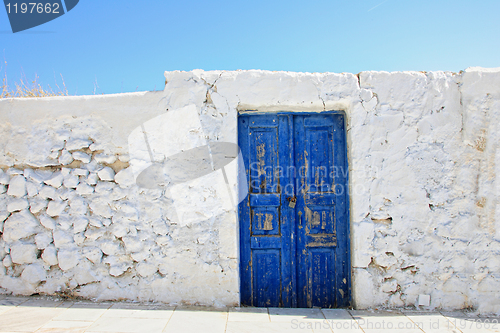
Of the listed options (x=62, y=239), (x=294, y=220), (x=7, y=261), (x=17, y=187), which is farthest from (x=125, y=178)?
(x=294, y=220)

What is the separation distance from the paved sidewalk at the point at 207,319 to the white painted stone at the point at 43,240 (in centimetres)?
48

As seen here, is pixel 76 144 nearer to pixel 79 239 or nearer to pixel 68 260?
pixel 79 239

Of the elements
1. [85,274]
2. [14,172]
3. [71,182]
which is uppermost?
[14,172]

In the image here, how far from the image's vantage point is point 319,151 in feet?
9.07

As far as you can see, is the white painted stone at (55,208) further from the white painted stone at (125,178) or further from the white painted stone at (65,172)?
the white painted stone at (125,178)

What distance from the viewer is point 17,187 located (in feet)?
8.83

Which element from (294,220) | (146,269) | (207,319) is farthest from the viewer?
(294,220)

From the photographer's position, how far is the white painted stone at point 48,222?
266 centimetres

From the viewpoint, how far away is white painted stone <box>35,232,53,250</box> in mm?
2654

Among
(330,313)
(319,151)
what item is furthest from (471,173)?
(330,313)

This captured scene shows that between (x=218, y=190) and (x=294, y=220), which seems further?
(x=294, y=220)

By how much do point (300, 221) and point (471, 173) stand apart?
1575mm

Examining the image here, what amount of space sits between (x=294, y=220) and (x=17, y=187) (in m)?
2.62

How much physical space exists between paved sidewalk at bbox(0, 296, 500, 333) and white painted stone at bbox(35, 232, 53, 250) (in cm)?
48
